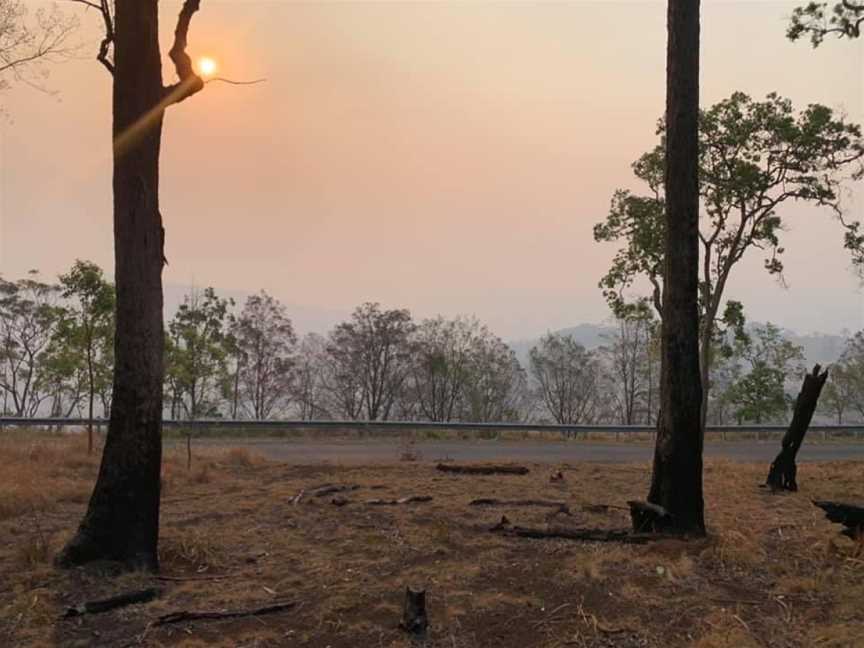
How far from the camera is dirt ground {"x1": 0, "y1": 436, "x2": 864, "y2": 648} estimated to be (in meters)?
4.69

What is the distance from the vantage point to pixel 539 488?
1093cm

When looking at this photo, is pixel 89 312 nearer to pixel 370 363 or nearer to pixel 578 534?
pixel 578 534

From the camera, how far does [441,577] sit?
5.84 m

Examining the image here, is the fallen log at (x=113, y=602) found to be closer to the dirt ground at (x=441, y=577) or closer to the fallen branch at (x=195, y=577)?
the dirt ground at (x=441, y=577)

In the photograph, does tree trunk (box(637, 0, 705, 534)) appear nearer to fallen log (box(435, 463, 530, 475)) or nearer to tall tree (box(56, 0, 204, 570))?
tall tree (box(56, 0, 204, 570))

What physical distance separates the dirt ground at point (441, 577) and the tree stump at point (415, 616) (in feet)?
0.34

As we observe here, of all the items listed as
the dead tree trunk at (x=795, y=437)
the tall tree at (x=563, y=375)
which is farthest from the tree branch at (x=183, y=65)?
the tall tree at (x=563, y=375)

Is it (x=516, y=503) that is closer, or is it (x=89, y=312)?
(x=516, y=503)

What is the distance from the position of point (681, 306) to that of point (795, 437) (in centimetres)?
501

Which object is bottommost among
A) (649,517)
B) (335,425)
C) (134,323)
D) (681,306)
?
(335,425)

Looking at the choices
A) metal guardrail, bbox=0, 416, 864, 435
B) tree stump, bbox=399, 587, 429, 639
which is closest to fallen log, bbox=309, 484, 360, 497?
tree stump, bbox=399, 587, 429, 639

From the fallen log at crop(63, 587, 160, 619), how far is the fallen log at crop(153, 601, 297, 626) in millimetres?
458

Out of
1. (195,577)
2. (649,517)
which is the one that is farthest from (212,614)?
(649,517)

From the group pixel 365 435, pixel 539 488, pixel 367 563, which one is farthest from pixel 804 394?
pixel 365 435
